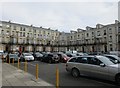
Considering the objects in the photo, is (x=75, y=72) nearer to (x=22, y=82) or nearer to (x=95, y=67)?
(x=95, y=67)

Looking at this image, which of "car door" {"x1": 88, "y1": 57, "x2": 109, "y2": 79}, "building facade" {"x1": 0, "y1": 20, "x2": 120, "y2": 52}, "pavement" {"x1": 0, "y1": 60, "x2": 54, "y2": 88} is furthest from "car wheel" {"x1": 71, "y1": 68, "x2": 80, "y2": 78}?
"building facade" {"x1": 0, "y1": 20, "x2": 120, "y2": 52}

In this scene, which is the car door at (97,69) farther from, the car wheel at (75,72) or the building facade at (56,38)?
the building facade at (56,38)

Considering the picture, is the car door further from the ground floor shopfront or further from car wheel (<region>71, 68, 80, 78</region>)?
the ground floor shopfront

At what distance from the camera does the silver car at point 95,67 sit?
8602 mm

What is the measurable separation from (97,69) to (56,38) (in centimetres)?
7618

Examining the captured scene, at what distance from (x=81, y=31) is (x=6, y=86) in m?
67.8

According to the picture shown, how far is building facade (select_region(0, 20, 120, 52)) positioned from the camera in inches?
2359

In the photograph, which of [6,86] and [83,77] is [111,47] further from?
[6,86]

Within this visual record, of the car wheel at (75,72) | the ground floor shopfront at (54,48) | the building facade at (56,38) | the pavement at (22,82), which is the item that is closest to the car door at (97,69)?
the car wheel at (75,72)

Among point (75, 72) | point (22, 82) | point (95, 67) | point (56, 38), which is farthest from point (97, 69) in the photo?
point (56, 38)

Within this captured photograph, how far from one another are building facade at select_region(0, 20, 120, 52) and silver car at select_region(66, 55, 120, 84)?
1761 inches

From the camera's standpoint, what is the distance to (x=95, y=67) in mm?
9555

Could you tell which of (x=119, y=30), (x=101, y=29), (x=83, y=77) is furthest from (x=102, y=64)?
(x=101, y=29)

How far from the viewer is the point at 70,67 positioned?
1138 centimetres
